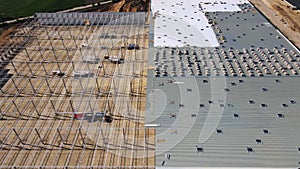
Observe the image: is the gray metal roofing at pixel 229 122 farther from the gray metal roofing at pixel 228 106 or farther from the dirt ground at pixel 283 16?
the dirt ground at pixel 283 16

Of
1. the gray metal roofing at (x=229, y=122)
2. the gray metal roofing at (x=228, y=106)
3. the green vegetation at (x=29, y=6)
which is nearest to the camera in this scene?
the gray metal roofing at (x=229, y=122)

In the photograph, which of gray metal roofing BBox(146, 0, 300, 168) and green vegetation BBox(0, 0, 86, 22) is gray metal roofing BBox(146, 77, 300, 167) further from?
green vegetation BBox(0, 0, 86, 22)

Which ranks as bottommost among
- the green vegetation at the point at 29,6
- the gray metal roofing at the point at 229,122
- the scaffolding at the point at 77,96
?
the green vegetation at the point at 29,6

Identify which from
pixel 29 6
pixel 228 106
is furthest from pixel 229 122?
pixel 29 6

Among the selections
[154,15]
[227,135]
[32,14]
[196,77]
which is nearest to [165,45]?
[196,77]

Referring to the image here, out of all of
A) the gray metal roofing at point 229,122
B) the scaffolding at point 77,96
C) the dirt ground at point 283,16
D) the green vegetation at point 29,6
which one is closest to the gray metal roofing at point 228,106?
the gray metal roofing at point 229,122

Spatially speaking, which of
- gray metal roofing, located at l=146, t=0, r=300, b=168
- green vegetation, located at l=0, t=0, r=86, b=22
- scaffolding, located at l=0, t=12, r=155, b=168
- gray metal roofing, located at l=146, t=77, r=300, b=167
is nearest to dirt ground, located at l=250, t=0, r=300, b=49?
gray metal roofing, located at l=146, t=0, r=300, b=168

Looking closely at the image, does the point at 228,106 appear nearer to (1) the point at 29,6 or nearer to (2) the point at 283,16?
(2) the point at 283,16
